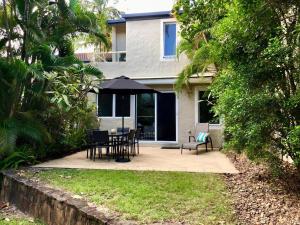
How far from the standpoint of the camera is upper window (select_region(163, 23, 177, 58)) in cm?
1650

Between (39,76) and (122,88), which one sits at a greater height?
(39,76)

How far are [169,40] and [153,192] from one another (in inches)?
427

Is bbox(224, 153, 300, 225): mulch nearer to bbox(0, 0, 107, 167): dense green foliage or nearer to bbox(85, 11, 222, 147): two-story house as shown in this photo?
bbox(0, 0, 107, 167): dense green foliage

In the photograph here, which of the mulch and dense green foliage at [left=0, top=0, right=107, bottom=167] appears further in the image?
dense green foliage at [left=0, top=0, right=107, bottom=167]

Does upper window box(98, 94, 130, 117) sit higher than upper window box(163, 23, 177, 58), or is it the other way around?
upper window box(163, 23, 177, 58)

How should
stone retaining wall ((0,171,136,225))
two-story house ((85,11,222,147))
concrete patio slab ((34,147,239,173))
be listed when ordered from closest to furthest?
stone retaining wall ((0,171,136,225)) < concrete patio slab ((34,147,239,173)) < two-story house ((85,11,222,147))

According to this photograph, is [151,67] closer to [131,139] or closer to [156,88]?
[156,88]

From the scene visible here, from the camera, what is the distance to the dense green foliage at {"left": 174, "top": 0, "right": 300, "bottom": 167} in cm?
632

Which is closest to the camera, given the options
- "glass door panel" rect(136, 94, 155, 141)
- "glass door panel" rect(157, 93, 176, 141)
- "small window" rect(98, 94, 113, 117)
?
"glass door panel" rect(157, 93, 176, 141)

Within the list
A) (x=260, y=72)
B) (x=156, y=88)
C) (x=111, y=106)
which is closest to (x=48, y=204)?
(x=260, y=72)

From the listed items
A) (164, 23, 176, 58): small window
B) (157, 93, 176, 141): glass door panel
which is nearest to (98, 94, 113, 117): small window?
(157, 93, 176, 141): glass door panel

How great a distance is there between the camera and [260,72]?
646 cm

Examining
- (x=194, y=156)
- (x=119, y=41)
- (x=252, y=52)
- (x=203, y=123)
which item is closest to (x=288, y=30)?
(x=252, y=52)

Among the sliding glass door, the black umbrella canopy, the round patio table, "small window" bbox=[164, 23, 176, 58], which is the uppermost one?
"small window" bbox=[164, 23, 176, 58]
